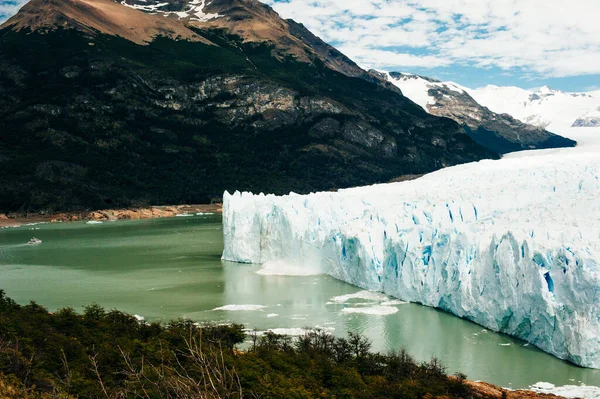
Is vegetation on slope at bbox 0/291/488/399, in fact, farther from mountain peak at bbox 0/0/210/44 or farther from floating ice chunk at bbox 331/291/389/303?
mountain peak at bbox 0/0/210/44

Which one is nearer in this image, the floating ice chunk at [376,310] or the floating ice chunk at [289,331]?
the floating ice chunk at [289,331]

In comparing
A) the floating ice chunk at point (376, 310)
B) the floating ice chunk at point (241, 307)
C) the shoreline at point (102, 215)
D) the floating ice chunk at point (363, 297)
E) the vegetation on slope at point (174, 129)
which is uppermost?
the vegetation on slope at point (174, 129)

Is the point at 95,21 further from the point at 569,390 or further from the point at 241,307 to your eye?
the point at 569,390

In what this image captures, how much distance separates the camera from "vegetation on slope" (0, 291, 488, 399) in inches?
485

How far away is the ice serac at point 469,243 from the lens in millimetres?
18250

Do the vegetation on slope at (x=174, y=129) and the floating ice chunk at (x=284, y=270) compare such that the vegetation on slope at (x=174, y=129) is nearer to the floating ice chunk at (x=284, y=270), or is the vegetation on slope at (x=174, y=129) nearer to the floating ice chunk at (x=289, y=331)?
the floating ice chunk at (x=284, y=270)

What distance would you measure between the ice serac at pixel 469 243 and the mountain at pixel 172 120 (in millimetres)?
56511

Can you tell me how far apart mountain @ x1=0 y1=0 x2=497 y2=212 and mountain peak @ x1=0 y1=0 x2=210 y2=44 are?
1.37 ft

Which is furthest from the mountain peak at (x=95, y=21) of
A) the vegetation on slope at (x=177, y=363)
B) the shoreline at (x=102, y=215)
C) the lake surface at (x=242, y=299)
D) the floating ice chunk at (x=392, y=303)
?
the vegetation on slope at (x=177, y=363)

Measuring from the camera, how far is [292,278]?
109 feet

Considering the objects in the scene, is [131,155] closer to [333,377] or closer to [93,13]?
[93,13]

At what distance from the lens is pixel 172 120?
11862 centimetres

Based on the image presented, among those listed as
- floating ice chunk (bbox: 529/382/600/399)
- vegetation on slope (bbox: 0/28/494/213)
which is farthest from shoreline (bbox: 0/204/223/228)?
floating ice chunk (bbox: 529/382/600/399)

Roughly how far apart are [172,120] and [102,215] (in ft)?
132
